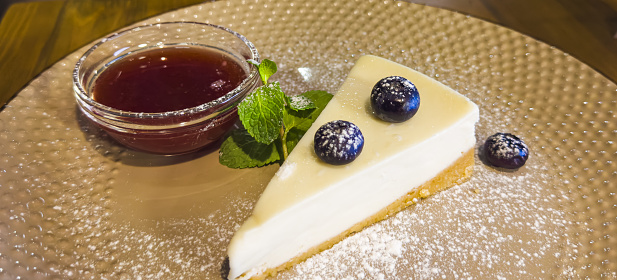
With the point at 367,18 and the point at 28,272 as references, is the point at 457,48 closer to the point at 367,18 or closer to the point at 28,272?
the point at 367,18

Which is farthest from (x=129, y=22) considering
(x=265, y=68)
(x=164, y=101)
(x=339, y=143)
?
(x=339, y=143)

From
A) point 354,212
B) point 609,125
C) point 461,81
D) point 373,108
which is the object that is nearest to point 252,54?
point 373,108

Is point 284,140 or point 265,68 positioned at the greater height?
point 265,68

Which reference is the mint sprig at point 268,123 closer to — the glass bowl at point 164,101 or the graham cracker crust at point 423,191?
the glass bowl at point 164,101

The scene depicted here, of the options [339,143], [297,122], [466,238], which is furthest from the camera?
[297,122]

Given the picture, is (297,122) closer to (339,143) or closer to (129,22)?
(339,143)

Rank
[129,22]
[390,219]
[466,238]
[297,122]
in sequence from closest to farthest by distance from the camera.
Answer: [466,238] < [390,219] < [297,122] < [129,22]

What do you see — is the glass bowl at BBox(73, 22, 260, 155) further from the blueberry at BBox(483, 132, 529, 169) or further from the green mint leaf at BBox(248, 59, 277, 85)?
the blueberry at BBox(483, 132, 529, 169)

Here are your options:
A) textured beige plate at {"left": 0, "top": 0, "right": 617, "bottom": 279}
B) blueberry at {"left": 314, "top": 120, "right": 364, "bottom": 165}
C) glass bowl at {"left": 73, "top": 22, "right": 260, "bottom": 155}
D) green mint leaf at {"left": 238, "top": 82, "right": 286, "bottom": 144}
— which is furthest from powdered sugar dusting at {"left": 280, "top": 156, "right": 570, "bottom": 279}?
glass bowl at {"left": 73, "top": 22, "right": 260, "bottom": 155}
